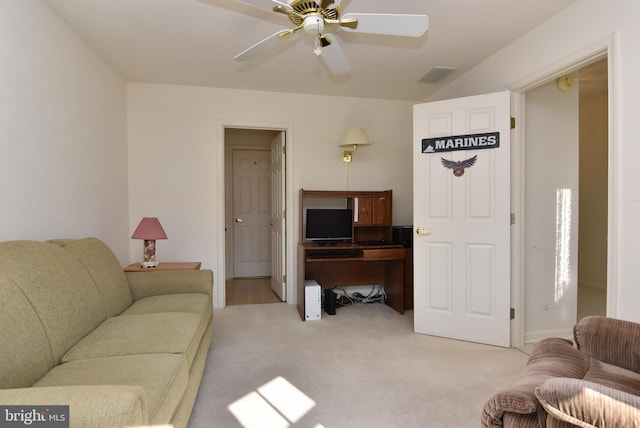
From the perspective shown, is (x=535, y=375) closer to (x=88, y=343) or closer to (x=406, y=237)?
(x=88, y=343)

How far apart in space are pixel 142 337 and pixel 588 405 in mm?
1798

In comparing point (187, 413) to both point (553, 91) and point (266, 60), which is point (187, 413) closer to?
point (266, 60)

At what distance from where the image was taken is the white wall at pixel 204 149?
378 cm

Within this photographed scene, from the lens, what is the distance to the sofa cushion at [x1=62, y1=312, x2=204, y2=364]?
1.56 m

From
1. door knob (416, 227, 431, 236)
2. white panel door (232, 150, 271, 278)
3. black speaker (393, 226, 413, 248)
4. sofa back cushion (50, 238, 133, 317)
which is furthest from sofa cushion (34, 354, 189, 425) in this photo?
white panel door (232, 150, 271, 278)

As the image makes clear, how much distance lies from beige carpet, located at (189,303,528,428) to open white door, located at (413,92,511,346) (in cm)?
24

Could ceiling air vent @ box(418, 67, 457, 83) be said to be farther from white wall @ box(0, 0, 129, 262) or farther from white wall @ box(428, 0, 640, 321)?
white wall @ box(0, 0, 129, 262)

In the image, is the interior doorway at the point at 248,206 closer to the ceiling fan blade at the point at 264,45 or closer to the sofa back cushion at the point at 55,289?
the ceiling fan blade at the point at 264,45

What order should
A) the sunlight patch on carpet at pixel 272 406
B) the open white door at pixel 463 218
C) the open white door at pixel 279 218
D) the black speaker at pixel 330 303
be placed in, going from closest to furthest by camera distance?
1. the sunlight patch on carpet at pixel 272 406
2. the open white door at pixel 463 218
3. the black speaker at pixel 330 303
4. the open white door at pixel 279 218

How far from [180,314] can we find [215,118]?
254 cm

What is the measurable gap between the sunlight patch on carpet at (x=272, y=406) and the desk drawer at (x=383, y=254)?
170cm

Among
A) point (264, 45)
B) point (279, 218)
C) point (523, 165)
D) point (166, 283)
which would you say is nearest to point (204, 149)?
point (279, 218)

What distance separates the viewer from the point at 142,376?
133cm

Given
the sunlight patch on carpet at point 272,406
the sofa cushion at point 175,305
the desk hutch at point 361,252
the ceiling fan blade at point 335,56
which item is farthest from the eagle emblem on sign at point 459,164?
the sofa cushion at point 175,305
